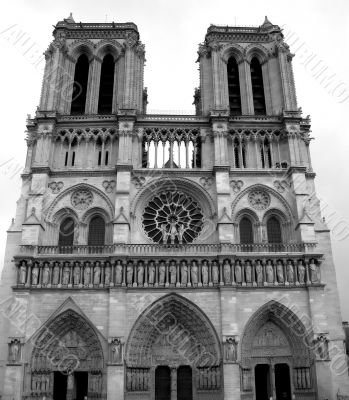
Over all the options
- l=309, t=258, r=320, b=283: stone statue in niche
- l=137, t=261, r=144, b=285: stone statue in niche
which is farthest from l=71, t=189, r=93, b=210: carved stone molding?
l=309, t=258, r=320, b=283: stone statue in niche

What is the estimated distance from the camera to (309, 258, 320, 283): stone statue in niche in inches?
939

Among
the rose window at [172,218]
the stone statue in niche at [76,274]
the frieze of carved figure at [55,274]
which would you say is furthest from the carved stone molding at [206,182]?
the frieze of carved figure at [55,274]

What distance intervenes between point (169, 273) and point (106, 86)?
44.9ft

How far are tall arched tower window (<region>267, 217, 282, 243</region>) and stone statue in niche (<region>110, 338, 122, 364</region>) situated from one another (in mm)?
9844

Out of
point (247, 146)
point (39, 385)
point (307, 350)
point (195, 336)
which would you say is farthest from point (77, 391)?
point (247, 146)

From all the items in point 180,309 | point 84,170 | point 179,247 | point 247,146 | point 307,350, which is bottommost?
point 307,350

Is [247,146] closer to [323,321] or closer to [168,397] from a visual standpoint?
[323,321]

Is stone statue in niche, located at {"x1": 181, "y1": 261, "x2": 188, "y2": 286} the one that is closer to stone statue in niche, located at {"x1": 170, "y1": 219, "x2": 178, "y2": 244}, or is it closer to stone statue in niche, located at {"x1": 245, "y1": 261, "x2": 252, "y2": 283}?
stone statue in niche, located at {"x1": 170, "y1": 219, "x2": 178, "y2": 244}

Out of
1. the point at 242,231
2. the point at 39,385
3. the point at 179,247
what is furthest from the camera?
the point at 242,231

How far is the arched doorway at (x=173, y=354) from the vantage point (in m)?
22.6

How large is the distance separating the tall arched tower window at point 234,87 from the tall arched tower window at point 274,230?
7.67 meters

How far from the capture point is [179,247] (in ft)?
81.7

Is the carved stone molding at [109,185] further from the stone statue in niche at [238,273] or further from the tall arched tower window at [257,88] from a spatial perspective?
the tall arched tower window at [257,88]

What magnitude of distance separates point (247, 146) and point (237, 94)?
469 cm
